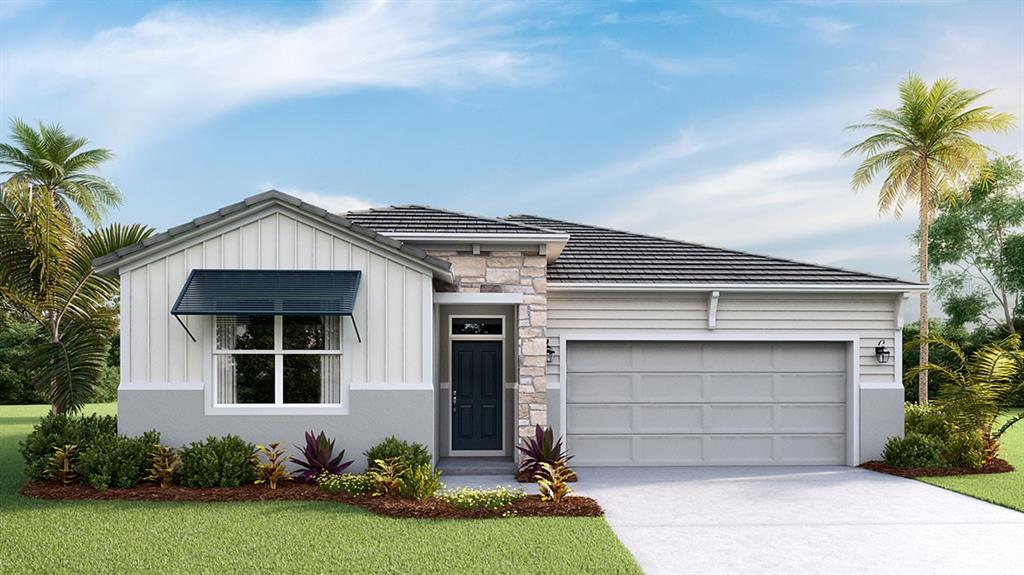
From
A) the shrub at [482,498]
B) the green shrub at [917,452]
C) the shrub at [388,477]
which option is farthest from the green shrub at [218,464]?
the green shrub at [917,452]

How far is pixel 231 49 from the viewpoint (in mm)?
16328

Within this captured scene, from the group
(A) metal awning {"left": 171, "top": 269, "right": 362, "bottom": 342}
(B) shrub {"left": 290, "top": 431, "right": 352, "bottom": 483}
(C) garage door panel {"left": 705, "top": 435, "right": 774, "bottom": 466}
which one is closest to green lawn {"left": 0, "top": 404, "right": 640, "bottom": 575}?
(B) shrub {"left": 290, "top": 431, "right": 352, "bottom": 483}

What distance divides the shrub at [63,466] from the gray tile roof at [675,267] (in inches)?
296

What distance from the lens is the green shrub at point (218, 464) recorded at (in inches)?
400

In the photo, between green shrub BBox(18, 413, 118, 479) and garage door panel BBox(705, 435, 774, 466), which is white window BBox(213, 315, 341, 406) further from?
garage door panel BBox(705, 435, 774, 466)

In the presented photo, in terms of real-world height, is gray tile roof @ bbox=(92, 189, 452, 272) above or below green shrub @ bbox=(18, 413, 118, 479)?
above

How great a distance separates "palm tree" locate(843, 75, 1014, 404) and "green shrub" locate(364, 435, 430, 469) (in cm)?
1783

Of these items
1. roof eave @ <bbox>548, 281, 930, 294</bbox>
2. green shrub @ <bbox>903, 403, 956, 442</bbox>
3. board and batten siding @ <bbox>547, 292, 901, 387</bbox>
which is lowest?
green shrub @ <bbox>903, 403, 956, 442</bbox>

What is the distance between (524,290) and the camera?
1188 centimetres

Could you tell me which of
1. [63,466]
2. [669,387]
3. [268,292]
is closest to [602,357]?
[669,387]

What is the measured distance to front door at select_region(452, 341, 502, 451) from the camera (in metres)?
13.0

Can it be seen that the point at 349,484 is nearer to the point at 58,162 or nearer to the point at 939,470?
the point at 939,470

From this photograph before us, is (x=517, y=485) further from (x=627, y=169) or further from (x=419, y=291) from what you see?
(x=627, y=169)

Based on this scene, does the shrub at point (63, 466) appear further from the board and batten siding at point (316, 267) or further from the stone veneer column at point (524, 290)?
the stone veneer column at point (524, 290)
